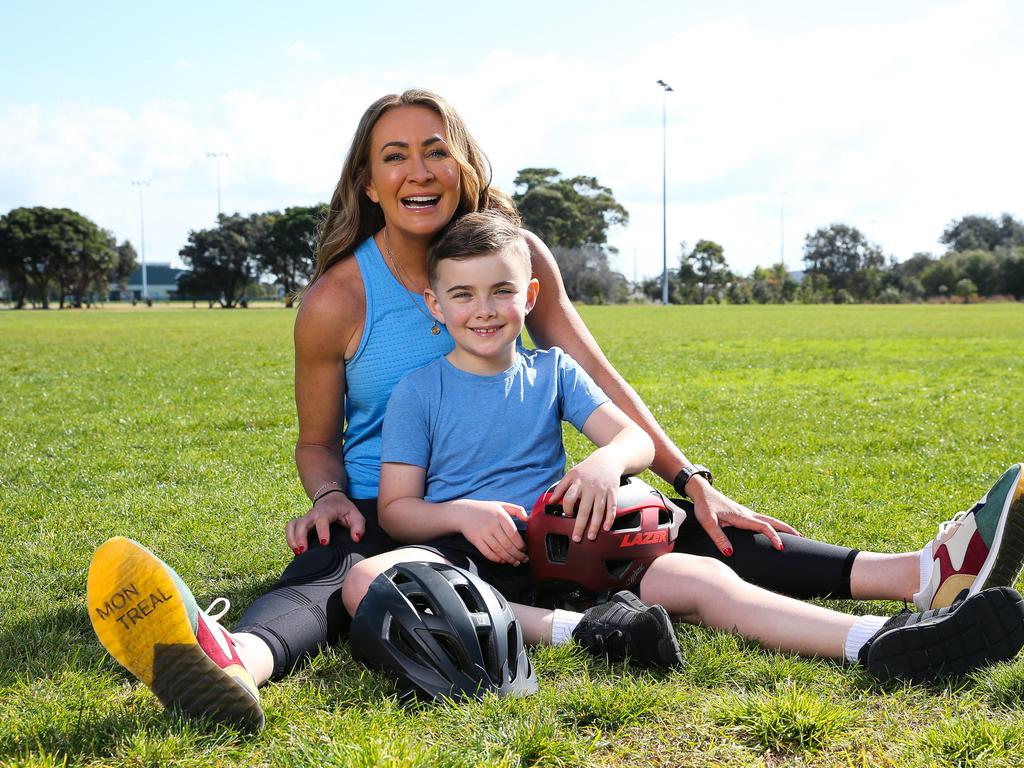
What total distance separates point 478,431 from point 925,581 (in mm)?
1514

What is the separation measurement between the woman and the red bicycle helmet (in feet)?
0.98

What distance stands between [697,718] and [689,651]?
1.47ft

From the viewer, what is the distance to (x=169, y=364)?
50.1 ft

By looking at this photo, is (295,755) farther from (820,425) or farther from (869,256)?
(869,256)

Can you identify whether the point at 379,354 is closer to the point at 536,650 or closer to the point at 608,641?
the point at 536,650

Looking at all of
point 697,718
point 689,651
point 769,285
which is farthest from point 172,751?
point 769,285

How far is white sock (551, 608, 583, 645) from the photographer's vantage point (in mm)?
2941

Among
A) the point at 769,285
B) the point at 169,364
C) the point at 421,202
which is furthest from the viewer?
the point at 769,285

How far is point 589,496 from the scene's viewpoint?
2.91 metres

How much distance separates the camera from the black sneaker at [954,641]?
2484mm

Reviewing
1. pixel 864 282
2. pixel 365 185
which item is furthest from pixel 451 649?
pixel 864 282

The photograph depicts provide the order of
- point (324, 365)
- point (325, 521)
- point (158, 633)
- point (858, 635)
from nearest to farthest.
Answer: point (158, 633)
point (858, 635)
point (325, 521)
point (324, 365)

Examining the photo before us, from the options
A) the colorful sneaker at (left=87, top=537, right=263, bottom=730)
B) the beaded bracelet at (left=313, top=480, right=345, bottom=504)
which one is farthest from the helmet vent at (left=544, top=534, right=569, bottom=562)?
the colorful sneaker at (left=87, top=537, right=263, bottom=730)

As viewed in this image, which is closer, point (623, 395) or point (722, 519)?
point (722, 519)
